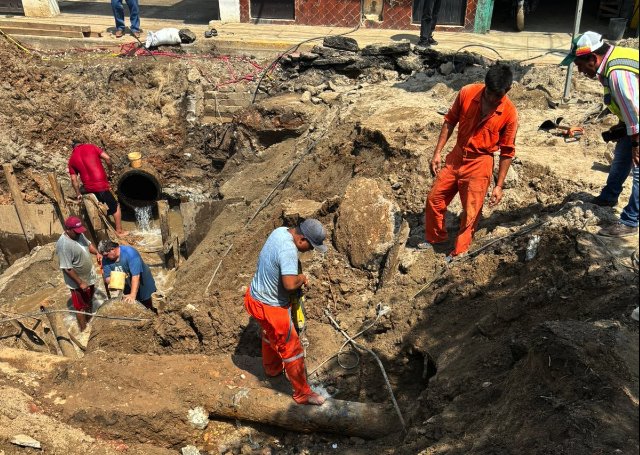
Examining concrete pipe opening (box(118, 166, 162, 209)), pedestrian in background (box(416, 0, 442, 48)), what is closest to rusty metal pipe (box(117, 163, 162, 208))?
concrete pipe opening (box(118, 166, 162, 209))

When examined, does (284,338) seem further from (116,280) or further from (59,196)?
(59,196)

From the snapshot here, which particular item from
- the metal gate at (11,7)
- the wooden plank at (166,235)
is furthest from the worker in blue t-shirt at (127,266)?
the metal gate at (11,7)

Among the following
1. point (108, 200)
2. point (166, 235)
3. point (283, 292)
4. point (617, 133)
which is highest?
point (617, 133)

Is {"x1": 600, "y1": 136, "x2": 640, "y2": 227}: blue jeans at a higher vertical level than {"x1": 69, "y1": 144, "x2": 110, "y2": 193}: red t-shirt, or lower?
higher

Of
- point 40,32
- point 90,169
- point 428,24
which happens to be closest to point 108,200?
point 90,169

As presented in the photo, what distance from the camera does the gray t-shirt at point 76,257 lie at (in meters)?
6.43

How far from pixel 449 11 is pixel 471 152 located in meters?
9.51

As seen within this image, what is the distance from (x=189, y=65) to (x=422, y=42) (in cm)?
503

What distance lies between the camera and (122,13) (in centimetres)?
1250

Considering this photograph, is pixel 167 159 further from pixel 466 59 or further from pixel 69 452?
pixel 69 452

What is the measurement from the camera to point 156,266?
939 centimetres

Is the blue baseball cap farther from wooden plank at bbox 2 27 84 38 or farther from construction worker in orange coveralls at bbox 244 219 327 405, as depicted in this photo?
wooden plank at bbox 2 27 84 38

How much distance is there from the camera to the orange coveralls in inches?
195

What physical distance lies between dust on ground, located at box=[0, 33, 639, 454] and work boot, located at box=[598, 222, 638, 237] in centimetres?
15
